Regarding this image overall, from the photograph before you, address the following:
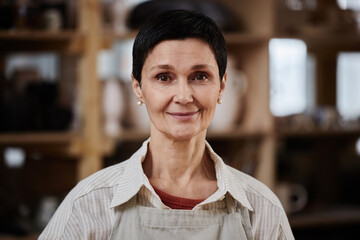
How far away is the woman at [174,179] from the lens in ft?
3.32

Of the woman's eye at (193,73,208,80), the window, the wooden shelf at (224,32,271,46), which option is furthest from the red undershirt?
the window

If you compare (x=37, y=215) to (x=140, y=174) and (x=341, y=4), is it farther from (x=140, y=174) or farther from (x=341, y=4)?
(x=341, y=4)

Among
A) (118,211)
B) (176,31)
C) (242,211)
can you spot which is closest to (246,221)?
(242,211)

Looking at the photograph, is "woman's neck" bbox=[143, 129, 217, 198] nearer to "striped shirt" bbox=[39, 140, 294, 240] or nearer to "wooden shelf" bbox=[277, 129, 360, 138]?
"striped shirt" bbox=[39, 140, 294, 240]

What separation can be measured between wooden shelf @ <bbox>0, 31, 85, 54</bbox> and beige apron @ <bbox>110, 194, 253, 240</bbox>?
148cm

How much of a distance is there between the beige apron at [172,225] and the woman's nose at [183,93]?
0.66 feet

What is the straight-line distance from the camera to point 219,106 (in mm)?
2568

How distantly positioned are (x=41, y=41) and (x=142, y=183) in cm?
166

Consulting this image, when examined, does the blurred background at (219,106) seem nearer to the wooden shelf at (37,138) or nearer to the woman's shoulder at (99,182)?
the wooden shelf at (37,138)

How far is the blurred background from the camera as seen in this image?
240 centimetres

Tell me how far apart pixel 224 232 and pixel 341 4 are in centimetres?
231

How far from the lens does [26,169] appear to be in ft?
8.90

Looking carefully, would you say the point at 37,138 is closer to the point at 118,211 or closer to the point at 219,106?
the point at 219,106

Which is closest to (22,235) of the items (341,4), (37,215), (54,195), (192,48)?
(37,215)
